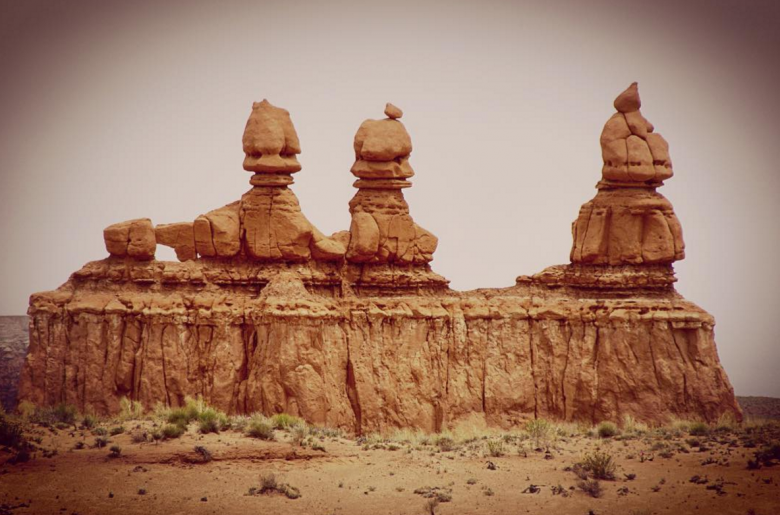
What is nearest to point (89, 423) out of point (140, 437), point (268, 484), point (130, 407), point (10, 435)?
point (140, 437)

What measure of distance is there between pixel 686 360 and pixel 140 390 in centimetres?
1820

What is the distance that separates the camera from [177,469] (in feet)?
139

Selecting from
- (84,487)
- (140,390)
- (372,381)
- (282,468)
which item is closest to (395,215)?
(372,381)

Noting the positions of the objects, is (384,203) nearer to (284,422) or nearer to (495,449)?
(284,422)

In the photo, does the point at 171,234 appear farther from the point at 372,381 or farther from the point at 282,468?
the point at 282,468

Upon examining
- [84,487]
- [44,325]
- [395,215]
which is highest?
[395,215]

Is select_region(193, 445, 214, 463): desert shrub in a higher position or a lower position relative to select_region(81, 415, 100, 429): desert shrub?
lower

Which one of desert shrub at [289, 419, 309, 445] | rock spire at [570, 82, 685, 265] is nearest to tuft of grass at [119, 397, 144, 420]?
desert shrub at [289, 419, 309, 445]

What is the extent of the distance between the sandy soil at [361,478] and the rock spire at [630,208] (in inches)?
532

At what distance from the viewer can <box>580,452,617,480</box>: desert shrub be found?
42.7 m

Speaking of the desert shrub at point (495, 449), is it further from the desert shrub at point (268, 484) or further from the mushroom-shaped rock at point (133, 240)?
the mushroom-shaped rock at point (133, 240)

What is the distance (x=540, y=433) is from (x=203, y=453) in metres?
10.8

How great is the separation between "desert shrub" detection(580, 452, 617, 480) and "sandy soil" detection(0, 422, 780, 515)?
29cm

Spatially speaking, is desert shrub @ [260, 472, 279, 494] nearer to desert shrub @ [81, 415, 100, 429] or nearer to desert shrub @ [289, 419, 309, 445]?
desert shrub @ [289, 419, 309, 445]
